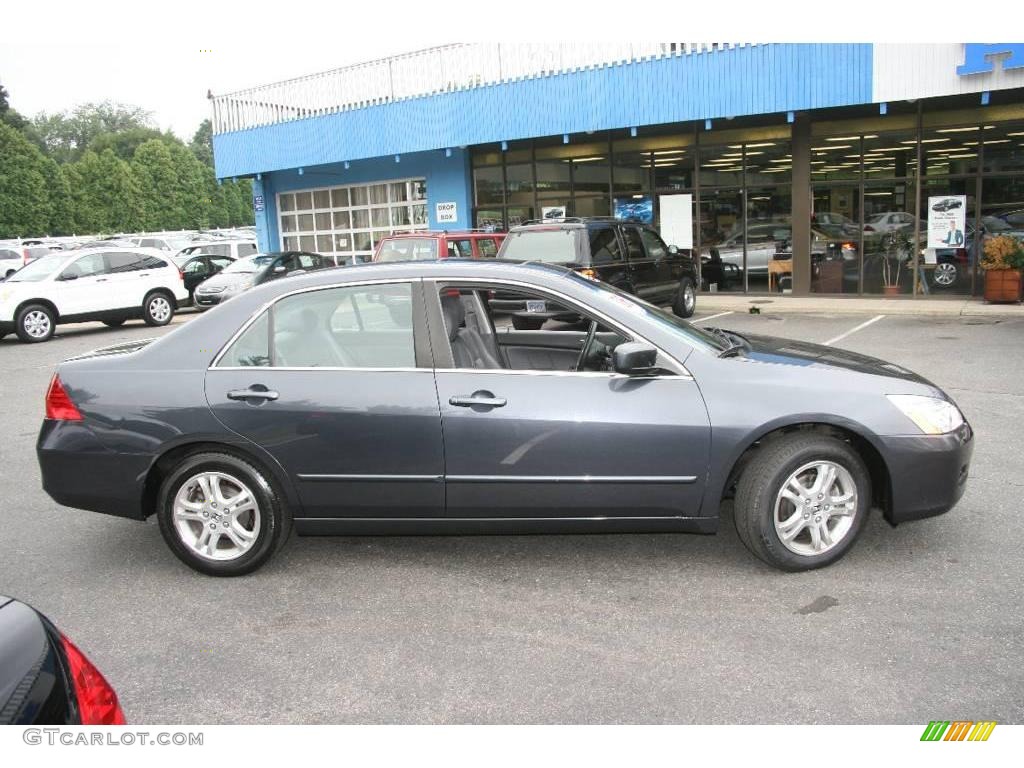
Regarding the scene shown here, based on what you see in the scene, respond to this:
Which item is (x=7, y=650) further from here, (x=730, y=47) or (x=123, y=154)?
(x=123, y=154)

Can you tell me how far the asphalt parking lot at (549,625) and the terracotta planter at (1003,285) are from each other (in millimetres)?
11111

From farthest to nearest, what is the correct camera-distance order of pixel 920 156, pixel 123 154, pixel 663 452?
1. pixel 123 154
2. pixel 920 156
3. pixel 663 452

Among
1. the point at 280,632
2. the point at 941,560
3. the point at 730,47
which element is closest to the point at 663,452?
the point at 941,560

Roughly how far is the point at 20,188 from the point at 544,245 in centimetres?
5845

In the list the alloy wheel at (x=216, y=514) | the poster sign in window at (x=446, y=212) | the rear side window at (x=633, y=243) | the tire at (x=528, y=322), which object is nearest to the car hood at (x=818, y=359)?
the alloy wheel at (x=216, y=514)

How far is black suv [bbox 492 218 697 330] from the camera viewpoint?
11844 millimetres

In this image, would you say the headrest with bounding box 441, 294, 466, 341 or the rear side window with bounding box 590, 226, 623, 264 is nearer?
the headrest with bounding box 441, 294, 466, 341

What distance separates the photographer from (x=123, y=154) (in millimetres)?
104938

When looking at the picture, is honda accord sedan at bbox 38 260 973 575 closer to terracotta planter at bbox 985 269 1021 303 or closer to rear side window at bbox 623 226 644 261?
rear side window at bbox 623 226 644 261

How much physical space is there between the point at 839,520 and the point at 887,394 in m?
0.67

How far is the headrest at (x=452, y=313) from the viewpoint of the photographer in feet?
14.4

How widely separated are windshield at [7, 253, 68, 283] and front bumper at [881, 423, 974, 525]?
15825 mm

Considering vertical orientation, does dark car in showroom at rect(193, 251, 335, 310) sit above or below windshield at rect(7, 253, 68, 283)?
below

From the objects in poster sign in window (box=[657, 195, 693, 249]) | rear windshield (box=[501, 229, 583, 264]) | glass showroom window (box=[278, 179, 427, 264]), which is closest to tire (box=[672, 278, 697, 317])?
rear windshield (box=[501, 229, 583, 264])
